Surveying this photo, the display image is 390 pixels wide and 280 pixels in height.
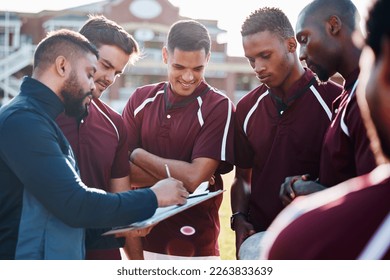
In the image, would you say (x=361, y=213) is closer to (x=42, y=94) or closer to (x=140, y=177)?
(x=42, y=94)

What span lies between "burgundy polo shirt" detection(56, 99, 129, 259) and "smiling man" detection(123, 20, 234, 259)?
0.09 meters

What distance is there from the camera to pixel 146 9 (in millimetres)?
4566

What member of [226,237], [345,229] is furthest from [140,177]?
[345,229]

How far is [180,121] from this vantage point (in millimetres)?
2039

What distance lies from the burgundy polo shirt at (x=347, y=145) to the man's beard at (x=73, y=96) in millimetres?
726

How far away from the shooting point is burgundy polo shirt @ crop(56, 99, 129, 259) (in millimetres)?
1813

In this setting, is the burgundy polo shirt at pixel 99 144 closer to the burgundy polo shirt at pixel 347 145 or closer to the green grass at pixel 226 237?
the green grass at pixel 226 237

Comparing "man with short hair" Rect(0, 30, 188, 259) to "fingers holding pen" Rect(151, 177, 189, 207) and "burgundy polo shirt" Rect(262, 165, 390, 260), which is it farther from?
"burgundy polo shirt" Rect(262, 165, 390, 260)

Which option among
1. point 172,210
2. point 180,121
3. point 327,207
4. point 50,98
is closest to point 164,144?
point 180,121

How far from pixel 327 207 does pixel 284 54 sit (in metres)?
1.46

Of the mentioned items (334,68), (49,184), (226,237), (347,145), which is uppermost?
(334,68)

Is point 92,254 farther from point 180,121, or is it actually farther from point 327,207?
point 327,207

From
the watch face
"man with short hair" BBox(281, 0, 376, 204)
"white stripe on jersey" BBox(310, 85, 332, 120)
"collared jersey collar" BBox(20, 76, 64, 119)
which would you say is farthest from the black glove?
the watch face

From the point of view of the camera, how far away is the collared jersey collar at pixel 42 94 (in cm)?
145
